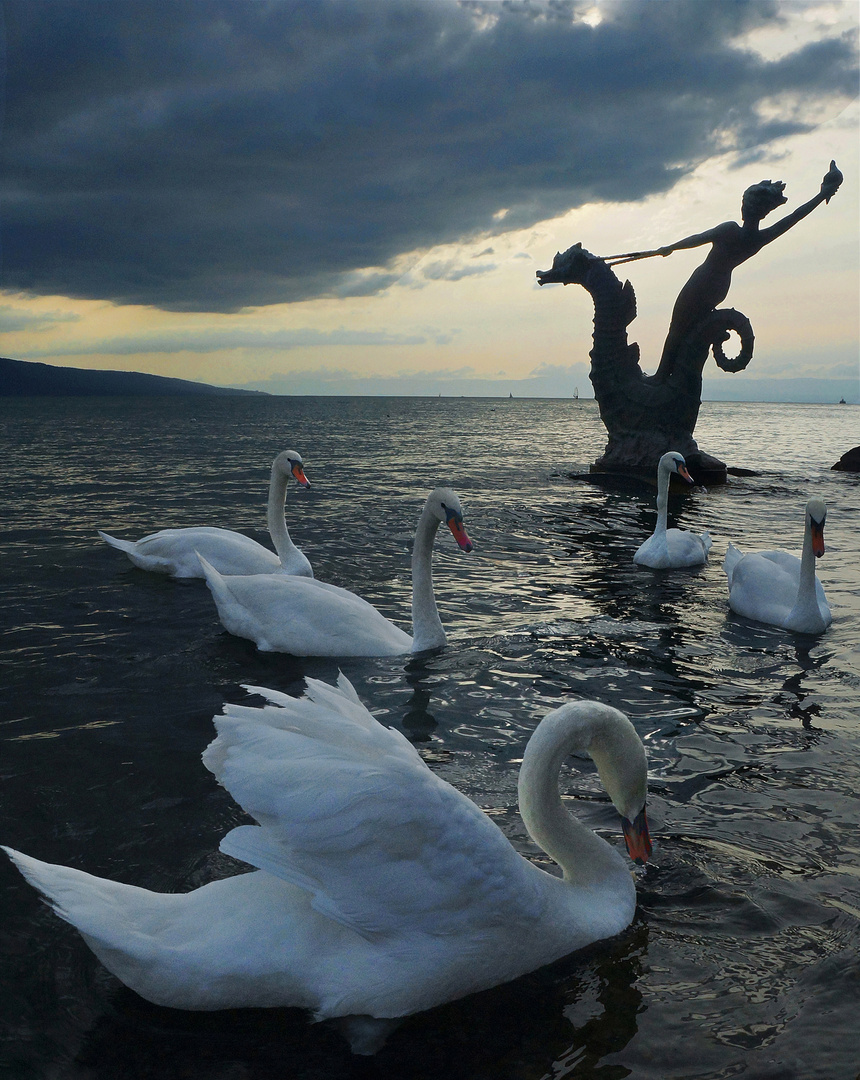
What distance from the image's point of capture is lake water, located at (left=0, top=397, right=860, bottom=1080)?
3.00 meters

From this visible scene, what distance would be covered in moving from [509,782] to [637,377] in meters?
22.0

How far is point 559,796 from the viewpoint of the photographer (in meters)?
3.54

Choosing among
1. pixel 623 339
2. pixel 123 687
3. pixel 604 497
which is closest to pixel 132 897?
pixel 123 687

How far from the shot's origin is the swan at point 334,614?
729cm

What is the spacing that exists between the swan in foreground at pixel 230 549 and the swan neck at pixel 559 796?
6432mm

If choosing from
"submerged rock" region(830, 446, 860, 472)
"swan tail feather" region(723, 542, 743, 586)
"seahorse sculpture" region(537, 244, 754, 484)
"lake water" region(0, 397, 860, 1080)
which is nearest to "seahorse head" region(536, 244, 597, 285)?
"seahorse sculpture" region(537, 244, 754, 484)

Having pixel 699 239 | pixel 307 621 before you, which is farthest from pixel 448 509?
pixel 699 239

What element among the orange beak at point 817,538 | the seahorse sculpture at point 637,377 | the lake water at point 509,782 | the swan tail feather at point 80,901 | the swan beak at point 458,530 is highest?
the seahorse sculpture at point 637,377

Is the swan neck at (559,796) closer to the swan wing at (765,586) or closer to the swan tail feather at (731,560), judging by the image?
the swan wing at (765,586)

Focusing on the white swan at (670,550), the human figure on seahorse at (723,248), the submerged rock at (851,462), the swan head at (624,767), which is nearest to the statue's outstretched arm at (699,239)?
the human figure on seahorse at (723,248)

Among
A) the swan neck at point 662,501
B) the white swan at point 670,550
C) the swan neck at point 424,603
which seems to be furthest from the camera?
the swan neck at point 662,501

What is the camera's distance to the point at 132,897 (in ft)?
9.53

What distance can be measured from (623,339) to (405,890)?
960 inches

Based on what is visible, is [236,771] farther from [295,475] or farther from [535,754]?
[295,475]
